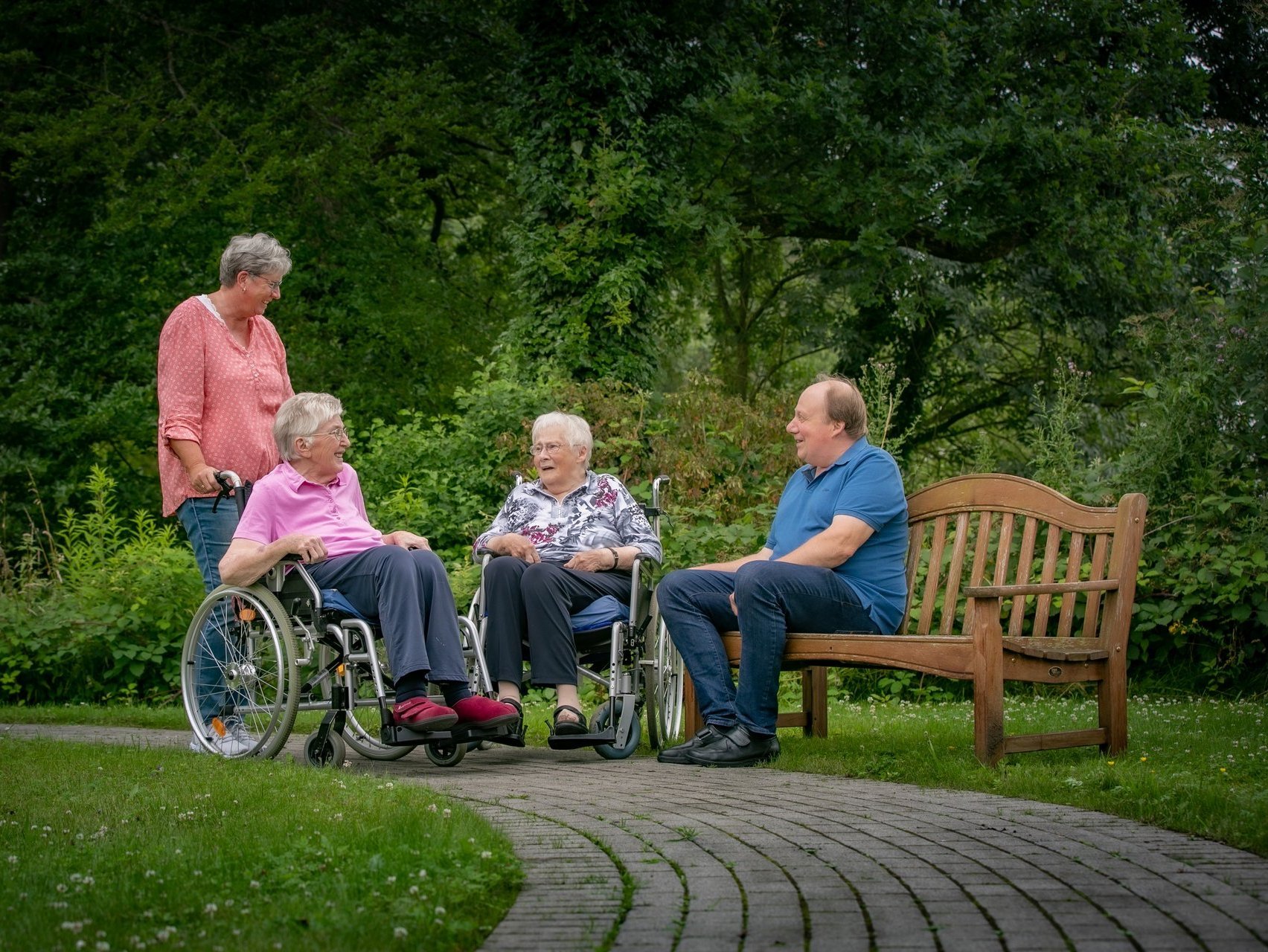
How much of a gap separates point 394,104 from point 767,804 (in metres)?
11.2

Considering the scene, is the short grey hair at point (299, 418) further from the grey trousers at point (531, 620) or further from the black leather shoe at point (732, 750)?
the black leather shoe at point (732, 750)

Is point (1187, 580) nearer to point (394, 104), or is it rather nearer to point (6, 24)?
point (394, 104)

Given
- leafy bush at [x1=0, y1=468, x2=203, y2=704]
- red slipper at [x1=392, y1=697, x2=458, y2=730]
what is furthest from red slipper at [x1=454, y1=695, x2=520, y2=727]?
leafy bush at [x1=0, y1=468, x2=203, y2=704]

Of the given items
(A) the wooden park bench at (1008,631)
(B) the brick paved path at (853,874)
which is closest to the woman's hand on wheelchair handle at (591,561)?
(A) the wooden park bench at (1008,631)

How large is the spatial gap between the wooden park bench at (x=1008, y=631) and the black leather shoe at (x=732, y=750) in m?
0.30

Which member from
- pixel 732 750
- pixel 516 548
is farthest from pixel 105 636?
pixel 732 750

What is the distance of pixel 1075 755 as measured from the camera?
4.86 m

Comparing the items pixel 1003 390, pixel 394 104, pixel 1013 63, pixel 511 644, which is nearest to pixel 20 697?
pixel 511 644

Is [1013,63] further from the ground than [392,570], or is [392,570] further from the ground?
[1013,63]

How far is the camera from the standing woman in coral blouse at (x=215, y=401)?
A: 5180mm

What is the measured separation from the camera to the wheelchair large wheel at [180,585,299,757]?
4762 mm

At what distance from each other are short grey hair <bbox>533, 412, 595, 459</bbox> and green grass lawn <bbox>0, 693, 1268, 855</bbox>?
123 centimetres

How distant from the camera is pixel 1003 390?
1917cm

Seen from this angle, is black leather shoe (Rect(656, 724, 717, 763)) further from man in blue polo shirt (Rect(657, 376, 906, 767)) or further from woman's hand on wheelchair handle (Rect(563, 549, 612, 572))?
woman's hand on wheelchair handle (Rect(563, 549, 612, 572))
